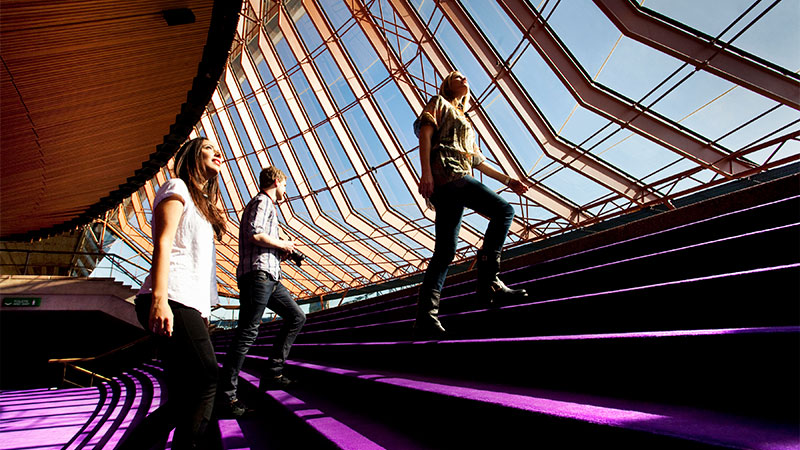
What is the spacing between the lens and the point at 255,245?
312 cm

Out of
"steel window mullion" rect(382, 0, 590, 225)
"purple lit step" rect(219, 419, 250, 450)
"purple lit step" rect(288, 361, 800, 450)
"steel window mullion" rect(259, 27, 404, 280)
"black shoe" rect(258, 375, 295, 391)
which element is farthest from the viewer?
"steel window mullion" rect(259, 27, 404, 280)

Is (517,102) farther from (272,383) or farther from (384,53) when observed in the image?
(272,383)

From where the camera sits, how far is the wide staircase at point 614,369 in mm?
1107

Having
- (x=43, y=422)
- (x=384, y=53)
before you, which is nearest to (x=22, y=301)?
(x=43, y=422)

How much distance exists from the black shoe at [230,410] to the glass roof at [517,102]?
4.31 m

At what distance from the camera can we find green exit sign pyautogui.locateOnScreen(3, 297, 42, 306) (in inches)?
541

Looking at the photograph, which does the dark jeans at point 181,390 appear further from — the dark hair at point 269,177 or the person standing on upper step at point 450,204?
the dark hair at point 269,177

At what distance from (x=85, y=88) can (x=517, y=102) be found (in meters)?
9.62

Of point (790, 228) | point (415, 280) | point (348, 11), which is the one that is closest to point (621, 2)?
point (348, 11)

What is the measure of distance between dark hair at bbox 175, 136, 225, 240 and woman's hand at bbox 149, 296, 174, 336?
0.43 meters

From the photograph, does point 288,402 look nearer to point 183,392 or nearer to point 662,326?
point 183,392

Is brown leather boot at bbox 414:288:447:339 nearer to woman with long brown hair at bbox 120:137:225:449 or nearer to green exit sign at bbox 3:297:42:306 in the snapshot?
woman with long brown hair at bbox 120:137:225:449

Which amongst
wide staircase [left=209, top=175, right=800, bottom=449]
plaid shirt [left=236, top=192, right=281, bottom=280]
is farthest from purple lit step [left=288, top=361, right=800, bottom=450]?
plaid shirt [left=236, top=192, right=281, bottom=280]

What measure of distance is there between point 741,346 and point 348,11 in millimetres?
13986
